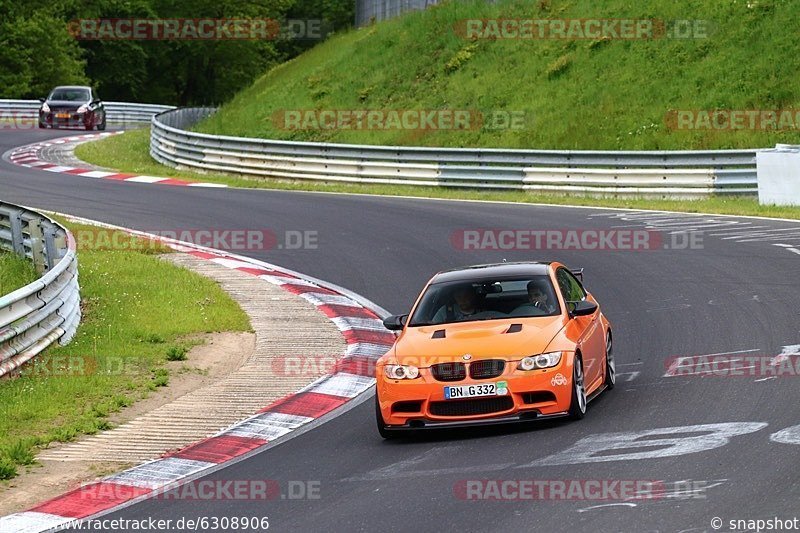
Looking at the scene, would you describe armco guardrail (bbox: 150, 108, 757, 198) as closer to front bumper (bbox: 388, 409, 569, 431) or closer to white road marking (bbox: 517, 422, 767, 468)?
front bumper (bbox: 388, 409, 569, 431)

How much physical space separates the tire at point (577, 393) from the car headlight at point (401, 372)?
121cm

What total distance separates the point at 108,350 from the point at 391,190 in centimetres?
1655

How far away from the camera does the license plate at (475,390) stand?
10.1m

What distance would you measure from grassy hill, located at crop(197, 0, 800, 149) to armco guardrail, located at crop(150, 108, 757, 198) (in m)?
3.88

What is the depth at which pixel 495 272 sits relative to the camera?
11758 millimetres

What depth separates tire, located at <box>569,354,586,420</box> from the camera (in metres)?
10.2

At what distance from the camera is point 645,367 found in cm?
1234

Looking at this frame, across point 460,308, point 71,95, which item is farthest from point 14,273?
point 71,95

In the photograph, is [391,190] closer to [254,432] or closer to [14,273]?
[14,273]

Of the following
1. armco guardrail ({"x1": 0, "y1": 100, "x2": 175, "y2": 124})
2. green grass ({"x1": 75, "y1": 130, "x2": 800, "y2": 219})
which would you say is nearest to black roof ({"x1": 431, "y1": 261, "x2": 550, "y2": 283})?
green grass ({"x1": 75, "y1": 130, "x2": 800, "y2": 219})

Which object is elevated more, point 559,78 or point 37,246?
point 559,78

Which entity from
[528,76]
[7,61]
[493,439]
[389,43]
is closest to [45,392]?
[493,439]

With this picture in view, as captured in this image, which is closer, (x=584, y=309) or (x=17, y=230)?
(x=584, y=309)

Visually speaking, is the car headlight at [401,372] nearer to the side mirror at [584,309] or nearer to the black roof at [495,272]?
the black roof at [495,272]
